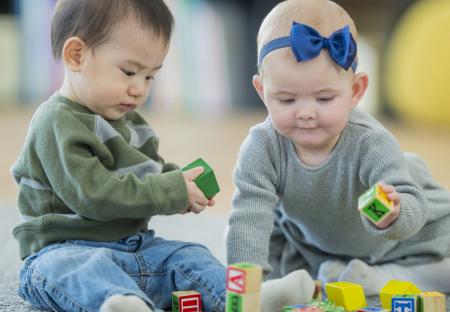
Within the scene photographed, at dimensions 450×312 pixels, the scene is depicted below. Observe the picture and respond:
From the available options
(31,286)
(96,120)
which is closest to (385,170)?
(96,120)

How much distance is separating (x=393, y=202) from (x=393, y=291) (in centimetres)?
16

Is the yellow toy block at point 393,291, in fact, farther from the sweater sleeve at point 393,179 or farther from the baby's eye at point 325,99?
Answer: the baby's eye at point 325,99

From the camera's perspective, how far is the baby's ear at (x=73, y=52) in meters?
1.12

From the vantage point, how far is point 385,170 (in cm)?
114

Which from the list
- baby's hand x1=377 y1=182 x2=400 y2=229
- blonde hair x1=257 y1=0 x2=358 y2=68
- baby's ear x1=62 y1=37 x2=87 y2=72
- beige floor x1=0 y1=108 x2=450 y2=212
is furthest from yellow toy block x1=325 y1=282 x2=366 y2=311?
beige floor x1=0 y1=108 x2=450 y2=212

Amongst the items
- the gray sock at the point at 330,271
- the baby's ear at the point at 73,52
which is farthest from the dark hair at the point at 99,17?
the gray sock at the point at 330,271

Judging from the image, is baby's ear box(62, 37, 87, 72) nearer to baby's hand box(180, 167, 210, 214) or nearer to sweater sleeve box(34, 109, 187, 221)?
sweater sleeve box(34, 109, 187, 221)

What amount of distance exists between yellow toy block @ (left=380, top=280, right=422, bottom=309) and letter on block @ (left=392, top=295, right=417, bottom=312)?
56mm

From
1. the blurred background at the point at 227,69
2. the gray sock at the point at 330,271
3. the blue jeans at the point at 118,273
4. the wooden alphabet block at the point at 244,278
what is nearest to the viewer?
the wooden alphabet block at the point at 244,278

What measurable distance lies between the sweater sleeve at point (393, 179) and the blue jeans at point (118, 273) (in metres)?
0.24

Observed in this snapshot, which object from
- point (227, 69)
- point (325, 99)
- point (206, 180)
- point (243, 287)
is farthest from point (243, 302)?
point (227, 69)

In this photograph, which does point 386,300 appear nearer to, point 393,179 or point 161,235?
point 393,179

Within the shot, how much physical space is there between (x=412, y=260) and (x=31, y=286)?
1.96ft

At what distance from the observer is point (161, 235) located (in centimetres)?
166
